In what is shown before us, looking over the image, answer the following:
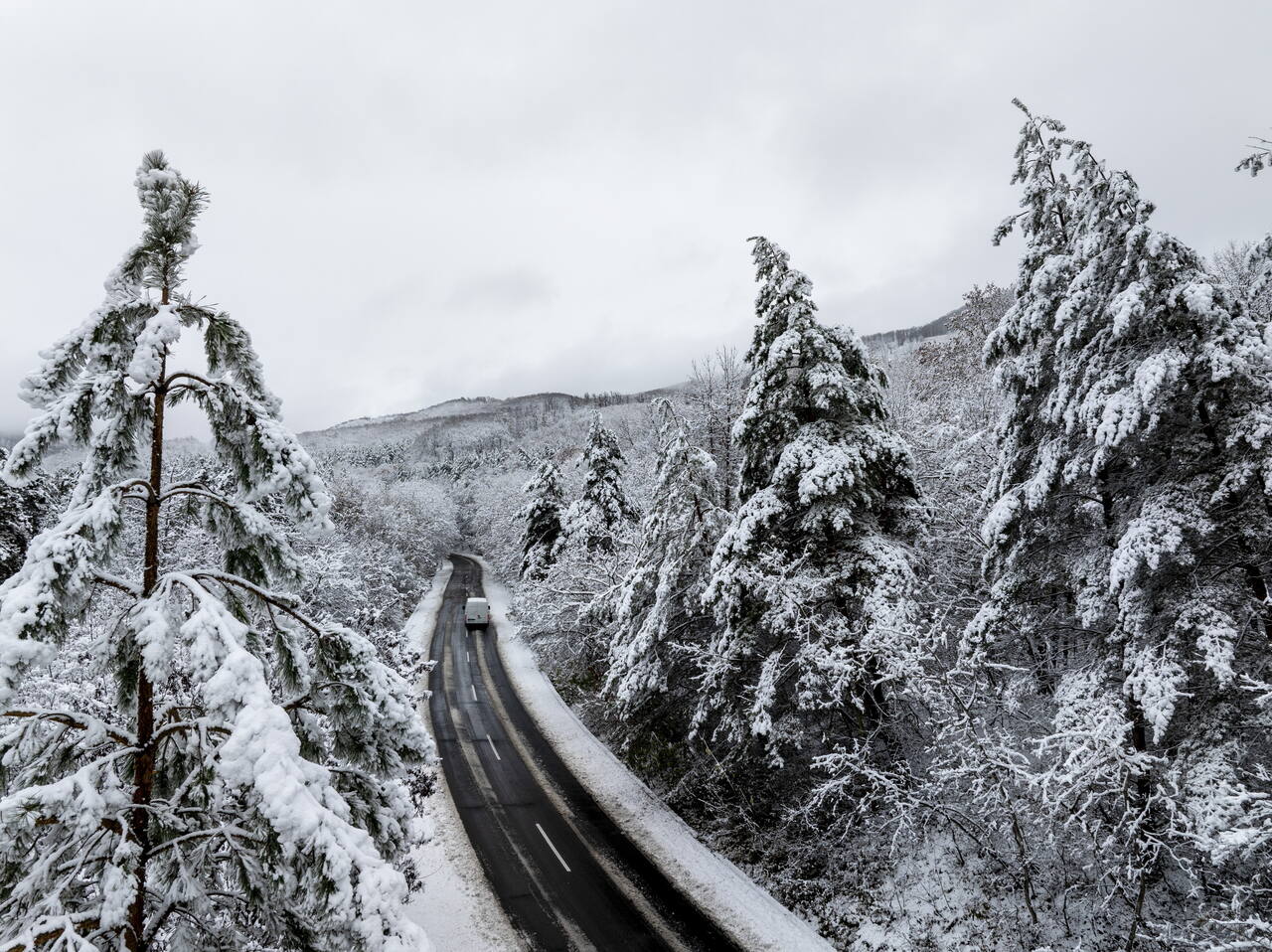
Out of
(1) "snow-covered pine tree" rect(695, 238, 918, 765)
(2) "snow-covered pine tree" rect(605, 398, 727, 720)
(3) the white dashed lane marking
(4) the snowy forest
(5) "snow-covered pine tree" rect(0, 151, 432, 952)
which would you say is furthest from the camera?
(2) "snow-covered pine tree" rect(605, 398, 727, 720)

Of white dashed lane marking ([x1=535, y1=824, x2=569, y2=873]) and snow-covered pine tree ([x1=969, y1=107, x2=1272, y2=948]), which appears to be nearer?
snow-covered pine tree ([x1=969, y1=107, x2=1272, y2=948])

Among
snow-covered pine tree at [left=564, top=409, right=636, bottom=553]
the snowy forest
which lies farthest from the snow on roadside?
snow-covered pine tree at [left=564, top=409, right=636, bottom=553]

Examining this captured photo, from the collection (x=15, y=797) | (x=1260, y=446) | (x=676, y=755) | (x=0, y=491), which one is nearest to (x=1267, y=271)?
(x=1260, y=446)

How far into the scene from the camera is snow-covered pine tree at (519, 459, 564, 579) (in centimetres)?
4019

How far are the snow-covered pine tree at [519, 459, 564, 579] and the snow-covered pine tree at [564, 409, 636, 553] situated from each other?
4.43m

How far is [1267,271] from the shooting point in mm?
8688

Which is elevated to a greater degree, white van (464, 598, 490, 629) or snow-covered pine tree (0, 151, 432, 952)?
snow-covered pine tree (0, 151, 432, 952)

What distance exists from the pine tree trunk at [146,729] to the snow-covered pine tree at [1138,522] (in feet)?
32.8

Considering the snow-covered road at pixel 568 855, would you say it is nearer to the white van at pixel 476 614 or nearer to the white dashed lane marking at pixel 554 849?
the white dashed lane marking at pixel 554 849

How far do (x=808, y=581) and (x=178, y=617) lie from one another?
35.6ft

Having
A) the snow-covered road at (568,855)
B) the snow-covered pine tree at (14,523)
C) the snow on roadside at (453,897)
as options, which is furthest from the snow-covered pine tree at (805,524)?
the snow-covered pine tree at (14,523)

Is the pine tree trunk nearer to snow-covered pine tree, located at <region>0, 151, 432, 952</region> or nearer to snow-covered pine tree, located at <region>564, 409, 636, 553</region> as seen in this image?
snow-covered pine tree, located at <region>0, 151, 432, 952</region>

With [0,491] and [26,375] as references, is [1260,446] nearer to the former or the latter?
[26,375]

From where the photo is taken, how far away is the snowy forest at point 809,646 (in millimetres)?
3863
